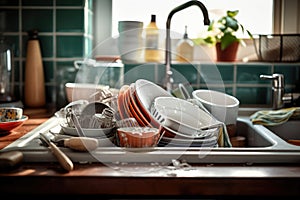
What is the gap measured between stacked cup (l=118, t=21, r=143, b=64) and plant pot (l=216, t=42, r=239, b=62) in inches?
13.2

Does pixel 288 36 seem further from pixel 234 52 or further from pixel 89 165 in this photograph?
pixel 89 165

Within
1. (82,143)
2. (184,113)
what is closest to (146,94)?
(184,113)

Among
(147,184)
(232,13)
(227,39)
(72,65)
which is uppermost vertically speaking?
(232,13)

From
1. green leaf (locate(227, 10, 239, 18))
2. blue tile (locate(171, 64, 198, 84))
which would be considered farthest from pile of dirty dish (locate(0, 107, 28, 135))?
green leaf (locate(227, 10, 239, 18))

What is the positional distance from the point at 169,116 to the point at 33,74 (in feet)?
2.52

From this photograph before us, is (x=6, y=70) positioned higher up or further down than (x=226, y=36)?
further down

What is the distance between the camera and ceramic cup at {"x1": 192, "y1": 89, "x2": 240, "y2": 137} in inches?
50.7

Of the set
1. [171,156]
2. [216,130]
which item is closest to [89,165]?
[171,156]

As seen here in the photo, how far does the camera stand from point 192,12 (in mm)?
1915

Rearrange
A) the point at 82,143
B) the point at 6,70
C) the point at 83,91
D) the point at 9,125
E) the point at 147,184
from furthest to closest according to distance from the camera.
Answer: the point at 6,70 < the point at 83,91 < the point at 9,125 < the point at 82,143 < the point at 147,184

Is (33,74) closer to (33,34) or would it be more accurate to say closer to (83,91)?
(33,34)

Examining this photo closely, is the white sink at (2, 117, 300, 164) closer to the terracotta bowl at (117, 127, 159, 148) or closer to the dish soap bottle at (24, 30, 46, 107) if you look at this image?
the terracotta bowl at (117, 127, 159, 148)

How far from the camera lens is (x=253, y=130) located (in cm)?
138

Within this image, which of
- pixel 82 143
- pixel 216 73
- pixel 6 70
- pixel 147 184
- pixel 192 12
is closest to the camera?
pixel 147 184
